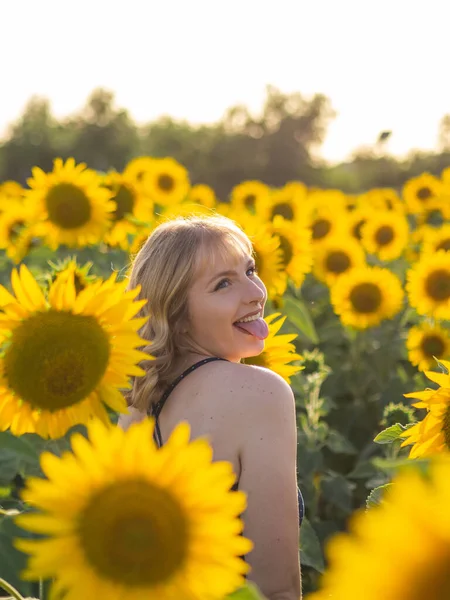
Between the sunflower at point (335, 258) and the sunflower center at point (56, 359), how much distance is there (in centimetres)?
407

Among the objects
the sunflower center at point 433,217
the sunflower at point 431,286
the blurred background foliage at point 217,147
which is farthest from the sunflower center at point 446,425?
the blurred background foliage at point 217,147

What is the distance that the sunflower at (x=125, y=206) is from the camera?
194 inches

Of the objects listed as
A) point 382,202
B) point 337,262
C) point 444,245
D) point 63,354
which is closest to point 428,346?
point 444,245

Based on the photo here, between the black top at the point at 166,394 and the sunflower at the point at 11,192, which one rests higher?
the black top at the point at 166,394

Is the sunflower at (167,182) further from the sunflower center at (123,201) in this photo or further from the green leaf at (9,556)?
the green leaf at (9,556)

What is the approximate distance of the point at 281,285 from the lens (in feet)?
13.9

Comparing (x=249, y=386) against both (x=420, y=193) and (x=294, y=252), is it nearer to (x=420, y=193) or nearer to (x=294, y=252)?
(x=294, y=252)

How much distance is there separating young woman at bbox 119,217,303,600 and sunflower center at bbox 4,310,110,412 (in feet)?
1.15

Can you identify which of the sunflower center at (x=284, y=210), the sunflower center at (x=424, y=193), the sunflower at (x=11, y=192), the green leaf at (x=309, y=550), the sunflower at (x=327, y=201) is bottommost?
the green leaf at (x=309, y=550)

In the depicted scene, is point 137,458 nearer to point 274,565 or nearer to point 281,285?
point 274,565

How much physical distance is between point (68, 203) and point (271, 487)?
3105 millimetres

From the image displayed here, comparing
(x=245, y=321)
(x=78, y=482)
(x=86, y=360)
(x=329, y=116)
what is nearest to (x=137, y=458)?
(x=78, y=482)

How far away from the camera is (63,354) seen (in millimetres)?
1621

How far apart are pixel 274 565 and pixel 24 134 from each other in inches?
708
